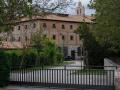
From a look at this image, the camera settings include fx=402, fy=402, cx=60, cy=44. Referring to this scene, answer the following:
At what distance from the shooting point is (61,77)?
21.5 m

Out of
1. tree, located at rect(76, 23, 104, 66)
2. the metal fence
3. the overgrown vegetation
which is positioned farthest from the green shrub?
tree, located at rect(76, 23, 104, 66)

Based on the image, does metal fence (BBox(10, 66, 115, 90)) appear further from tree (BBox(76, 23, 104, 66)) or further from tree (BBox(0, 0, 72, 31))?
tree (BBox(76, 23, 104, 66))

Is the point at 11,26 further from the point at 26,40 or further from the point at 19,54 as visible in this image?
the point at 19,54

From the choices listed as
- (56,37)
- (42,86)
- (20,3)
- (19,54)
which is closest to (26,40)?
(19,54)

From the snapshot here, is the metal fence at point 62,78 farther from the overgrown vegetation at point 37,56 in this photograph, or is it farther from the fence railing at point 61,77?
the overgrown vegetation at point 37,56

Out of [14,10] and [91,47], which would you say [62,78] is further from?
[91,47]

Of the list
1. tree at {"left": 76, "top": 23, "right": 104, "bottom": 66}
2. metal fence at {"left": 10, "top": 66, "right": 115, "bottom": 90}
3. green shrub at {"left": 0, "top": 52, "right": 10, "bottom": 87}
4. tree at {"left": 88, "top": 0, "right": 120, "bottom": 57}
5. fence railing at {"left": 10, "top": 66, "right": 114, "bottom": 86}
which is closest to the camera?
tree at {"left": 88, "top": 0, "right": 120, "bottom": 57}

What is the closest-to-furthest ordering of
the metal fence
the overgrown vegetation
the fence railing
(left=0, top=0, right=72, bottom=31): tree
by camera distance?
1. (left=0, top=0, right=72, bottom=31): tree
2. the metal fence
3. the fence railing
4. the overgrown vegetation

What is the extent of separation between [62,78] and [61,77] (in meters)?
1.00

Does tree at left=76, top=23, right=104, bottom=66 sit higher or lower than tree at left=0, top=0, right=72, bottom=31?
lower

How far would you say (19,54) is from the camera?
142 feet

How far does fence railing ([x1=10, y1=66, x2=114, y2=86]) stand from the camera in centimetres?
1978

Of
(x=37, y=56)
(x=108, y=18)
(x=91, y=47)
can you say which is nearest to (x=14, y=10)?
(x=108, y=18)

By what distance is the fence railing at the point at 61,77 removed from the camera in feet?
64.9
